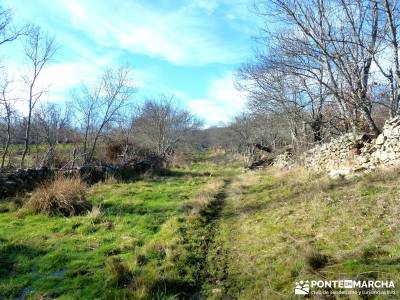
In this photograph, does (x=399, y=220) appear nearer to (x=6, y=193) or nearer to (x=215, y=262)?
(x=215, y=262)

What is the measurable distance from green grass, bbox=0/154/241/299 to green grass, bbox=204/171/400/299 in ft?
1.89

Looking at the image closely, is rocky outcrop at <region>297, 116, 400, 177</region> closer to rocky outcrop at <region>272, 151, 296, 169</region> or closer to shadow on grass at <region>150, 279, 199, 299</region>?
rocky outcrop at <region>272, 151, 296, 169</region>

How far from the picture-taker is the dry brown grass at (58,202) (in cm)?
920

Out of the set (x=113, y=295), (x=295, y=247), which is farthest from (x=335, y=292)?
(x=113, y=295)

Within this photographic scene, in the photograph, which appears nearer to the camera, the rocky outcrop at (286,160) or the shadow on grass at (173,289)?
the shadow on grass at (173,289)

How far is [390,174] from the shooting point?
8367mm

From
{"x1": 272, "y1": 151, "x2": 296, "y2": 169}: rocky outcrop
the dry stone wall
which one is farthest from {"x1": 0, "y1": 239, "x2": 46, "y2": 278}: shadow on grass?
{"x1": 272, "y1": 151, "x2": 296, "y2": 169}: rocky outcrop

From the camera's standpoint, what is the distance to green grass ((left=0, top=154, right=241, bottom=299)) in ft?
16.1

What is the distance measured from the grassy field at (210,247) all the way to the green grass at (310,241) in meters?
0.02

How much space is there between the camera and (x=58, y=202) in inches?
367

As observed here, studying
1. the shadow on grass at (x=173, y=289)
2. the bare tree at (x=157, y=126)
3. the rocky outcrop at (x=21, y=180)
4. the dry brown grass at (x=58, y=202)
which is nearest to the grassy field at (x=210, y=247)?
the shadow on grass at (x=173, y=289)

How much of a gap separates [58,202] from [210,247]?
4.90 meters

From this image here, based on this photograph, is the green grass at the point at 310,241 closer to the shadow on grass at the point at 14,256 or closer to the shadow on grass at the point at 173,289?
the shadow on grass at the point at 173,289

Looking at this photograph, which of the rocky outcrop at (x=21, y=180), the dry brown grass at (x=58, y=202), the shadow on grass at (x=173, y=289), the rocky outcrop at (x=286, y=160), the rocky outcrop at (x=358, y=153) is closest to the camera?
the shadow on grass at (x=173, y=289)
